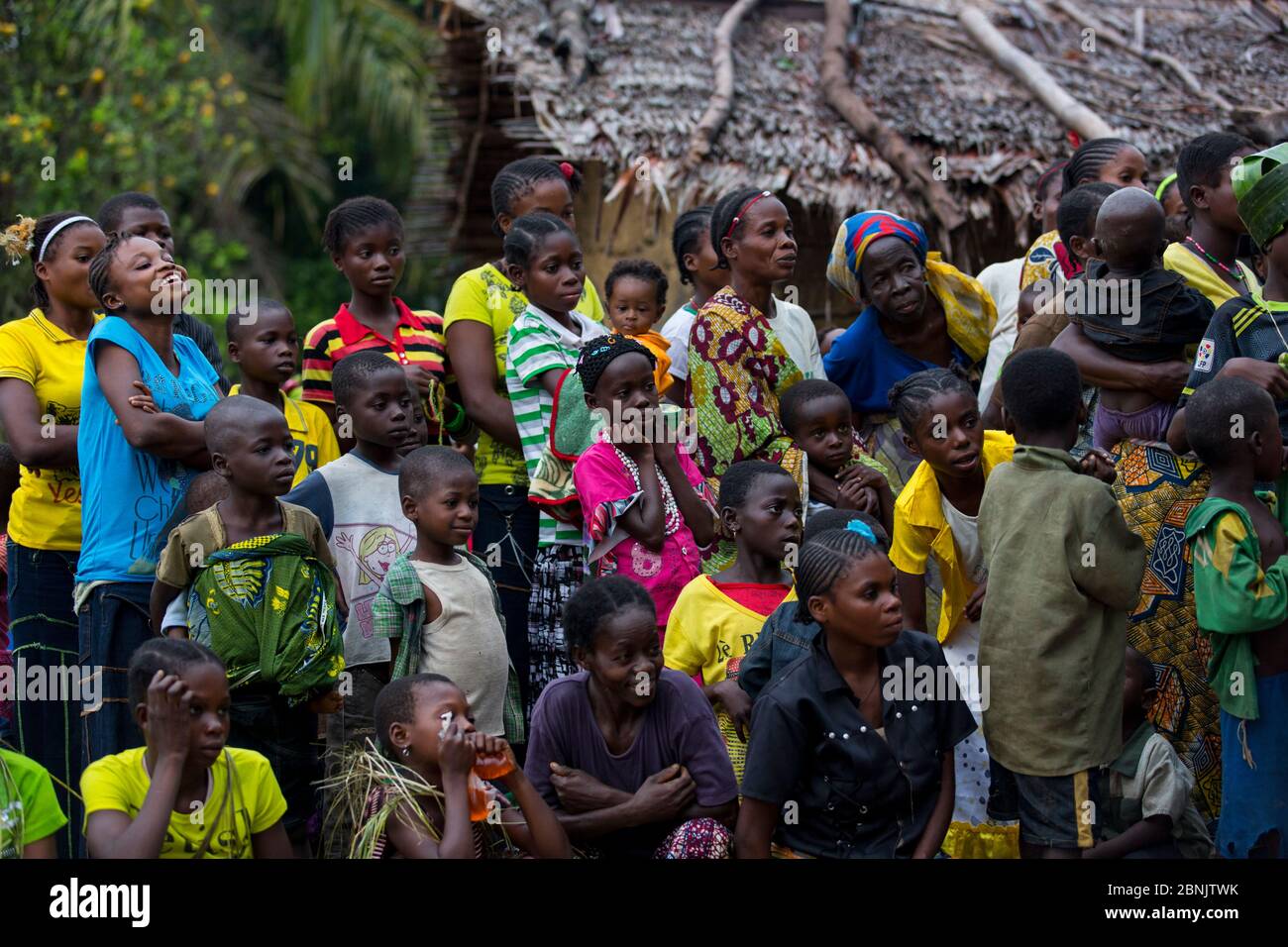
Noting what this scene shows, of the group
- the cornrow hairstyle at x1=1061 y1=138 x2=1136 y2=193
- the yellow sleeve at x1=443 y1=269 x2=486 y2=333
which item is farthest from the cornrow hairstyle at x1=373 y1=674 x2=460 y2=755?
the cornrow hairstyle at x1=1061 y1=138 x2=1136 y2=193

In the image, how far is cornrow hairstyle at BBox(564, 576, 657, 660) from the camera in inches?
180

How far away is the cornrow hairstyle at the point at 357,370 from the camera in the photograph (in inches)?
209

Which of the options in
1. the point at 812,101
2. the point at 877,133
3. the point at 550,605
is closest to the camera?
the point at 550,605

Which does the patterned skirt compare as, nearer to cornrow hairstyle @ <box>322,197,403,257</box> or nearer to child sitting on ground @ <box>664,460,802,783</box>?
child sitting on ground @ <box>664,460,802,783</box>

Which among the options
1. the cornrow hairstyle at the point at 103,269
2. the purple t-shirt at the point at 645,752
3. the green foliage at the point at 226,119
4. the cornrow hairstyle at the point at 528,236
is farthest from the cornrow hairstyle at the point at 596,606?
the green foliage at the point at 226,119

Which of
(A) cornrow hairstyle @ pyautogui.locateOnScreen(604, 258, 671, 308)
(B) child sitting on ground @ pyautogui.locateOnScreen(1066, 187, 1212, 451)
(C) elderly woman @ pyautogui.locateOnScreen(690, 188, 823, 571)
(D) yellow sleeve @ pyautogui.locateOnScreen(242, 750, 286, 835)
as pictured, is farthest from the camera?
(A) cornrow hairstyle @ pyautogui.locateOnScreen(604, 258, 671, 308)

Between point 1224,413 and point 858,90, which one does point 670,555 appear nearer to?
point 1224,413

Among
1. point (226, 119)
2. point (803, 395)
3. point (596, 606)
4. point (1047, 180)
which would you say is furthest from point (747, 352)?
point (226, 119)

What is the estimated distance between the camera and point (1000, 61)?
9.43 meters

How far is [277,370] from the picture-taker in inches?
227

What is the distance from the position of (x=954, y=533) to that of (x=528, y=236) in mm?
1903

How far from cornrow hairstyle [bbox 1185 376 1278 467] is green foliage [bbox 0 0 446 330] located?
7713 mm

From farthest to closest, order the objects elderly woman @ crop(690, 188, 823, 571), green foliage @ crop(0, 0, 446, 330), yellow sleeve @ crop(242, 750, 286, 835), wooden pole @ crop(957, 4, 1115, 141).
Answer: green foliage @ crop(0, 0, 446, 330), wooden pole @ crop(957, 4, 1115, 141), elderly woman @ crop(690, 188, 823, 571), yellow sleeve @ crop(242, 750, 286, 835)
